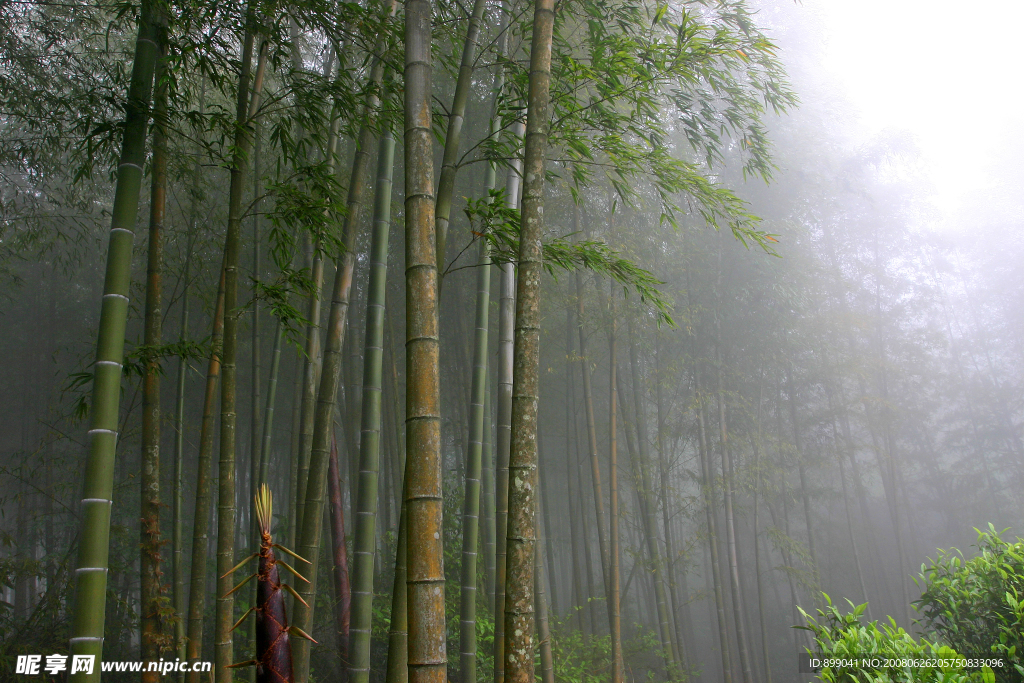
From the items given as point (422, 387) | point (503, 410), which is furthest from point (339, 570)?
point (422, 387)

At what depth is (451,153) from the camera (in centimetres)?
203

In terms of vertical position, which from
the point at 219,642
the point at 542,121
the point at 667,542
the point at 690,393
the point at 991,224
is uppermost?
the point at 991,224

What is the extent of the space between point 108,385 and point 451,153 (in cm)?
125

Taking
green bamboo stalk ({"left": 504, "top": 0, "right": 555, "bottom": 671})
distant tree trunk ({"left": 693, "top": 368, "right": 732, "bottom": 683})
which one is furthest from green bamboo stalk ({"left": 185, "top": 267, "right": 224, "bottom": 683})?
distant tree trunk ({"left": 693, "top": 368, "right": 732, "bottom": 683})

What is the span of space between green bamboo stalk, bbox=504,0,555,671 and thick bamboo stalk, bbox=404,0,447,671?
16cm

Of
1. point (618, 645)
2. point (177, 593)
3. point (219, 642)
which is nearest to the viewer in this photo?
point (219, 642)

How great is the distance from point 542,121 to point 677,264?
614cm

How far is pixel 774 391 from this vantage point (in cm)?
940

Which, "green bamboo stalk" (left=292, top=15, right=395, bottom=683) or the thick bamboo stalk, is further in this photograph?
"green bamboo stalk" (left=292, top=15, right=395, bottom=683)

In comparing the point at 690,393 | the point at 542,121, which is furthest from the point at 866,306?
the point at 542,121

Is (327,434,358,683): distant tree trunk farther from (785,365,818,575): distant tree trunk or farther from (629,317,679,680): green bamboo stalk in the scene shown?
(785,365,818,575): distant tree trunk

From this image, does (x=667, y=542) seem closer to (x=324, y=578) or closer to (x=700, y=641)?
(x=324, y=578)

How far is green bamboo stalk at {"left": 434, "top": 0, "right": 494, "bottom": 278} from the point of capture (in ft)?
A: 6.44

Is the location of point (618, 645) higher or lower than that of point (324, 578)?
lower
